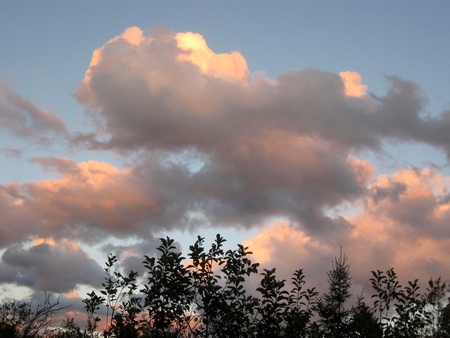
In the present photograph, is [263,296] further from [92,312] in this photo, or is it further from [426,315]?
[92,312]

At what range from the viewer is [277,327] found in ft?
40.8

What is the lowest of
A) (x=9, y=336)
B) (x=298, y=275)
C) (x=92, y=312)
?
(x=9, y=336)

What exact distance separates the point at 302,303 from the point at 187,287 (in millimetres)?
3119

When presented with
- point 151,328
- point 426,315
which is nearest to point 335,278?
point 426,315

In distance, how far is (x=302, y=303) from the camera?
13.2m

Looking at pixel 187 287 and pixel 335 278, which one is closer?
pixel 187 287

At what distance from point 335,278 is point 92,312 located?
2215 centimetres

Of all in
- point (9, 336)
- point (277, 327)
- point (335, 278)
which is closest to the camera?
point (277, 327)

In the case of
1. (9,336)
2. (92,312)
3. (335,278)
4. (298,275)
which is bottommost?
(9,336)

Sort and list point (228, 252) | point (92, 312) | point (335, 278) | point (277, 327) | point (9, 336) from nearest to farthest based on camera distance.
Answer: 1. point (277, 327)
2. point (228, 252)
3. point (9, 336)
4. point (92, 312)
5. point (335, 278)

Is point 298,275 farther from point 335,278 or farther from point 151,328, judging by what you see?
point 335,278

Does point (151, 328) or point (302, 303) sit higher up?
point (302, 303)

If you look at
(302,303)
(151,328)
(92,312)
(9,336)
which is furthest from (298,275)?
(9,336)

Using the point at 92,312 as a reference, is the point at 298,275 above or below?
above
